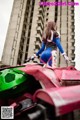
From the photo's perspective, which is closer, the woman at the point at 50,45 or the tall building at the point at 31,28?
the woman at the point at 50,45

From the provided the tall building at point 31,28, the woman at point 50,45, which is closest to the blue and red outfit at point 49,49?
the woman at point 50,45

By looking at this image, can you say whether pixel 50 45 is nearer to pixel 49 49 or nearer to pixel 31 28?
pixel 49 49

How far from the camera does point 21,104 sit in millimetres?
1244

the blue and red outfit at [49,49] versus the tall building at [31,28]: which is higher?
the tall building at [31,28]

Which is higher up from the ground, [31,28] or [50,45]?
[31,28]

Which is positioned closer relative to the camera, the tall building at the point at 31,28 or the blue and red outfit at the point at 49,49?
the blue and red outfit at the point at 49,49

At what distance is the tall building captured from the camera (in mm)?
29625

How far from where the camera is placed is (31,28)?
106ft

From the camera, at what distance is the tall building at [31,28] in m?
29.6

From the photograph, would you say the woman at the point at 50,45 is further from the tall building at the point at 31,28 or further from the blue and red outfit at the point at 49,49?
the tall building at the point at 31,28

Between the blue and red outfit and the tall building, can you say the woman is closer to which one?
the blue and red outfit

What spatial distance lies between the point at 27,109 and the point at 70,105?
14.1 inches

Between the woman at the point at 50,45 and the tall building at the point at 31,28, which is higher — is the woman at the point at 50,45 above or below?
below

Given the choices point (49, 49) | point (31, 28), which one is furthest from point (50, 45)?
point (31, 28)
